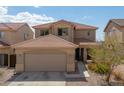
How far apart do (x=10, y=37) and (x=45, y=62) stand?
8560mm

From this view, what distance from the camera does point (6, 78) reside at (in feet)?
64.2

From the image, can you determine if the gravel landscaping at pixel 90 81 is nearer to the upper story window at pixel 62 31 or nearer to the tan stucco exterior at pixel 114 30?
the tan stucco exterior at pixel 114 30

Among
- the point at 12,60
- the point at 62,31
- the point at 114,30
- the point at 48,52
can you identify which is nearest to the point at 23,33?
the point at 62,31

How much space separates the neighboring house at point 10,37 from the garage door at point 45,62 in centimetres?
419

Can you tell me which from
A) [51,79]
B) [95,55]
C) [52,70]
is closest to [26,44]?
[52,70]

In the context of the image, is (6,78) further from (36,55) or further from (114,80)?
(114,80)

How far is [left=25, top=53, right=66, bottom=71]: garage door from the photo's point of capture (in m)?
22.8

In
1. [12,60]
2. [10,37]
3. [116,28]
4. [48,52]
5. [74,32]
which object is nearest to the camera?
[48,52]

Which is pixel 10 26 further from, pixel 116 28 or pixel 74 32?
pixel 116 28

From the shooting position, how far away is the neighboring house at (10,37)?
26781mm

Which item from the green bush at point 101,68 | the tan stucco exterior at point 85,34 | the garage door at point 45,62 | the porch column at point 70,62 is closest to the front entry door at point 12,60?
the garage door at point 45,62

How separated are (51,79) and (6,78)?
11.8ft

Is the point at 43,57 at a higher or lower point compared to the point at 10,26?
lower

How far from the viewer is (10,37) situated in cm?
A: 2962
